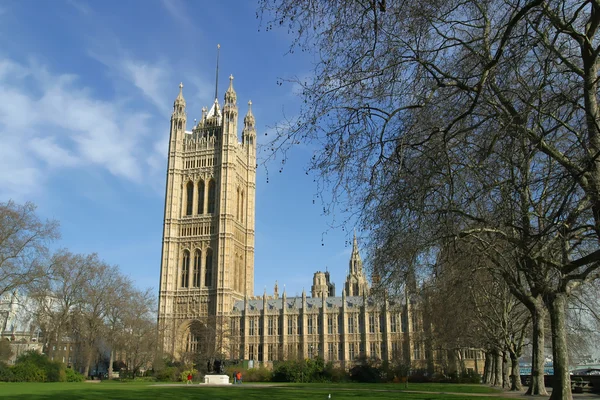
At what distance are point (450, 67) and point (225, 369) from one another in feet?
153

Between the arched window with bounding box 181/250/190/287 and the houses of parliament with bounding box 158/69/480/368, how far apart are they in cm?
16

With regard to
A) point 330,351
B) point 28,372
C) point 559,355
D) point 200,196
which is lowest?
point 28,372

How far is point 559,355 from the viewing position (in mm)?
15781

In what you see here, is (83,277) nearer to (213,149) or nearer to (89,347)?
(89,347)

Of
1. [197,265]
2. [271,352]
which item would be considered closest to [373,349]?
[271,352]

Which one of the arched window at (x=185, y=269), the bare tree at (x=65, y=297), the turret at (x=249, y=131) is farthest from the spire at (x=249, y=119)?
the bare tree at (x=65, y=297)

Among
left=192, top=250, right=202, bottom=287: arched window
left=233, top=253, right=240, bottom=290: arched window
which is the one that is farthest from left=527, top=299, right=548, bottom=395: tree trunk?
left=192, top=250, right=202, bottom=287: arched window

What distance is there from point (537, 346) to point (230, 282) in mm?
66016

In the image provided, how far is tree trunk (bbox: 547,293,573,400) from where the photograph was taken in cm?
1520

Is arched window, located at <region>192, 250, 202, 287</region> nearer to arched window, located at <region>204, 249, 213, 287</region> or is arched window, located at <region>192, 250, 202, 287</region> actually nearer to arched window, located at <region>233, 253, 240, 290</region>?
arched window, located at <region>204, 249, 213, 287</region>

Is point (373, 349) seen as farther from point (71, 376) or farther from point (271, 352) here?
point (71, 376)

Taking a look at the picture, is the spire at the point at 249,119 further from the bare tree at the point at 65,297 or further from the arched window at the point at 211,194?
the bare tree at the point at 65,297

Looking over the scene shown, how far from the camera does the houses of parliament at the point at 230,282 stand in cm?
7894

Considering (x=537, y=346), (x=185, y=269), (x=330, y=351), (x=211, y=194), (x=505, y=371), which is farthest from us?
(x=211, y=194)
